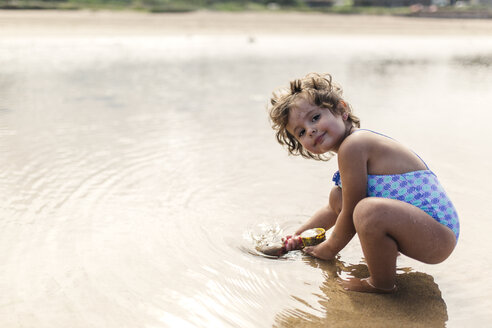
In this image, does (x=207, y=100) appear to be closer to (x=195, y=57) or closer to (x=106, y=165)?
(x=106, y=165)

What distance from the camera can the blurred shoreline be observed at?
15938mm

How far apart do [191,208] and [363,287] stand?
1.19 m

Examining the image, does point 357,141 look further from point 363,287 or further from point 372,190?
point 363,287

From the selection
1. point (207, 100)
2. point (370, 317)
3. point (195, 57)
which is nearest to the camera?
point (370, 317)

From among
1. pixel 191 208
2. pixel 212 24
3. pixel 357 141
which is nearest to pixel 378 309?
pixel 357 141

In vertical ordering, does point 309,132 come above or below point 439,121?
above

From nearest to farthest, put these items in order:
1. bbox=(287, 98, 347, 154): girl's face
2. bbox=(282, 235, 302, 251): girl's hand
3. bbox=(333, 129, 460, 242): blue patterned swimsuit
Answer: bbox=(333, 129, 460, 242): blue patterned swimsuit → bbox=(287, 98, 347, 154): girl's face → bbox=(282, 235, 302, 251): girl's hand

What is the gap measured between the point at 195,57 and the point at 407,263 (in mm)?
9010

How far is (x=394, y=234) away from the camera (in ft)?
6.23

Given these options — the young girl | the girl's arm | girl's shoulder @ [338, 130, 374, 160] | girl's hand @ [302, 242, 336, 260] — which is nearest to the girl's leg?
the young girl

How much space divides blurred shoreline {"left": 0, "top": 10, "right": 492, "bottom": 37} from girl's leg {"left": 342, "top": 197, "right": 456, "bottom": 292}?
1466cm

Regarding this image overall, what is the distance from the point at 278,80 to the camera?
7.63 metres

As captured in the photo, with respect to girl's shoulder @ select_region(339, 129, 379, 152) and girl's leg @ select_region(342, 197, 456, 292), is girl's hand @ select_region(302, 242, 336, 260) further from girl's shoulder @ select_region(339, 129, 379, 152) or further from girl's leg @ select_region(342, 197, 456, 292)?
girl's shoulder @ select_region(339, 129, 379, 152)

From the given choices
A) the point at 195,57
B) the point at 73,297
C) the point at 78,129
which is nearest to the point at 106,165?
the point at 78,129
